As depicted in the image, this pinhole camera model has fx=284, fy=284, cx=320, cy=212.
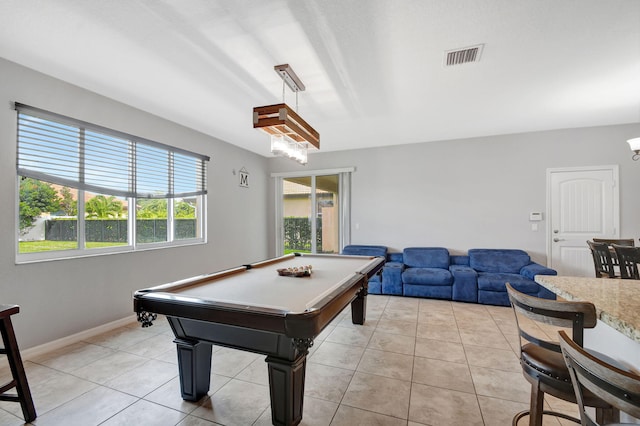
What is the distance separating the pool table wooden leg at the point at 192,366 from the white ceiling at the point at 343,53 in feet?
7.41

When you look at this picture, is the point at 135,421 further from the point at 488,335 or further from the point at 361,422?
the point at 488,335

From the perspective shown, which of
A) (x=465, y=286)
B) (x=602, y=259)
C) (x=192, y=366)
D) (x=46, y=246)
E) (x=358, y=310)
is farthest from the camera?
(x=465, y=286)

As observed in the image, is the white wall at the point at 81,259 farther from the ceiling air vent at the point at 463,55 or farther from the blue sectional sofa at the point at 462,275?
the ceiling air vent at the point at 463,55

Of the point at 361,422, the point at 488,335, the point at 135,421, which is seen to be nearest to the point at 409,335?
the point at 488,335

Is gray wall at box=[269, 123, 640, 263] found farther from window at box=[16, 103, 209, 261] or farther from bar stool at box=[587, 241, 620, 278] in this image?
window at box=[16, 103, 209, 261]

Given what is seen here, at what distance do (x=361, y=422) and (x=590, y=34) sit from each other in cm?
323

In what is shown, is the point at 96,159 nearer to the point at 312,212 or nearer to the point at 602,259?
the point at 312,212

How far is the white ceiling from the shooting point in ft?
6.26

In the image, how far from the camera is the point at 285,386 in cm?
161

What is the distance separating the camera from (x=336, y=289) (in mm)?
1911

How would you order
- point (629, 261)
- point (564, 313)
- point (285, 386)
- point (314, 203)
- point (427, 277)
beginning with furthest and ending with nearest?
point (314, 203) → point (427, 277) → point (629, 261) → point (285, 386) → point (564, 313)

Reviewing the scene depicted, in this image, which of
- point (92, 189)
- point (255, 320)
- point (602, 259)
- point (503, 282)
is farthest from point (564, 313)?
point (92, 189)

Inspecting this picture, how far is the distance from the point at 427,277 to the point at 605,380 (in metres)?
3.82

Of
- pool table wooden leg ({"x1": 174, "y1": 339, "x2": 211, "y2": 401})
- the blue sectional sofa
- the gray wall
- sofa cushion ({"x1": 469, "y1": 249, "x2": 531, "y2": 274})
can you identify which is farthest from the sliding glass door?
pool table wooden leg ({"x1": 174, "y1": 339, "x2": 211, "y2": 401})
